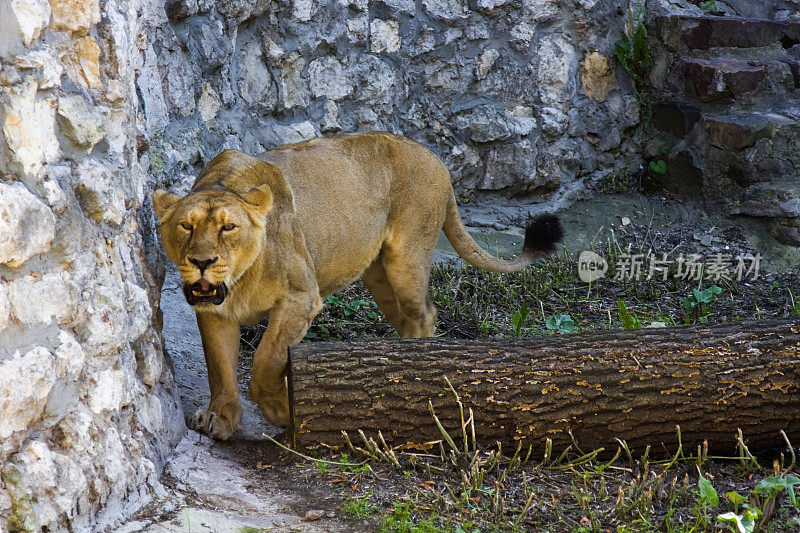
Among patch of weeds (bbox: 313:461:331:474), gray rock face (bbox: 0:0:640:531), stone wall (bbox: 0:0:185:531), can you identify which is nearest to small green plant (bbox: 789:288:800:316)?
gray rock face (bbox: 0:0:640:531)

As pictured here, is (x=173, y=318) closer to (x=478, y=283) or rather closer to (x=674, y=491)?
(x=478, y=283)

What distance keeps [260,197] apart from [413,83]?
3.19 meters

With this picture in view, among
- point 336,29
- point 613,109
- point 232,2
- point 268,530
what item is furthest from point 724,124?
point 268,530

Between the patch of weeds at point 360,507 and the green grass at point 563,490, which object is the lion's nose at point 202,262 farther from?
the patch of weeds at point 360,507

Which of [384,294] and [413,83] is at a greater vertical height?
[413,83]

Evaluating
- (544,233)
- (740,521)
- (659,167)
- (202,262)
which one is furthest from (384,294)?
(659,167)

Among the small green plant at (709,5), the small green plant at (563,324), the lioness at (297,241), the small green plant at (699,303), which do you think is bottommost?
the small green plant at (699,303)

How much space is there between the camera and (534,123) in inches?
288

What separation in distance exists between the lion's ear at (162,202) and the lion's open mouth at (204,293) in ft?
1.03

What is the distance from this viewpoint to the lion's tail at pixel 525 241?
17.5ft

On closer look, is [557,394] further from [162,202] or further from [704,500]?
[162,202]

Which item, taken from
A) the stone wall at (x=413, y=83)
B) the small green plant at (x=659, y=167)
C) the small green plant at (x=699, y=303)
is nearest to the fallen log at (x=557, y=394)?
the stone wall at (x=413, y=83)

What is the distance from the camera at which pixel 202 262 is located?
3654mm

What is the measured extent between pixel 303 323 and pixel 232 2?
7.47ft
